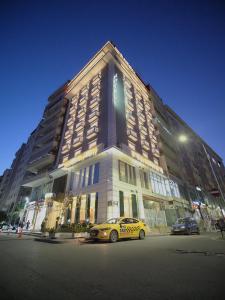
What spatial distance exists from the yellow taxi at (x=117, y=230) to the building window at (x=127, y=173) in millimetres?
10727

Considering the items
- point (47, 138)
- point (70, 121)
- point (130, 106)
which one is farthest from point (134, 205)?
point (47, 138)

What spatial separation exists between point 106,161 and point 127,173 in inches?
→ 154

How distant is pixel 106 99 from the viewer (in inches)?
1199

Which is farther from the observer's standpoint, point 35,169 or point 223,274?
point 35,169

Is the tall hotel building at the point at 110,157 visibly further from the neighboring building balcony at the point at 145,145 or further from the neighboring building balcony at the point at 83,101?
the neighboring building balcony at the point at 83,101

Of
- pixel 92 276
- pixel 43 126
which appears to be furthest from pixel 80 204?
pixel 43 126

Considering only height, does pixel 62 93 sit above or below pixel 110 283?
above

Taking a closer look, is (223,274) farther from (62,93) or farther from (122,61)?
(62,93)

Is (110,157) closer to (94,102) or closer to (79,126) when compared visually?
(79,126)

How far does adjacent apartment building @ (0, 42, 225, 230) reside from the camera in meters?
22.6

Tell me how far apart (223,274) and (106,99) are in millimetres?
29913

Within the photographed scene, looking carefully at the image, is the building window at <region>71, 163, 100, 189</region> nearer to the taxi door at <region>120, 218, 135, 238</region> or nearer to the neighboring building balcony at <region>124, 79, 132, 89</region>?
the taxi door at <region>120, 218, 135, 238</region>

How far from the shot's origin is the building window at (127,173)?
23.2 meters

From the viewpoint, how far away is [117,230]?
10477 mm
